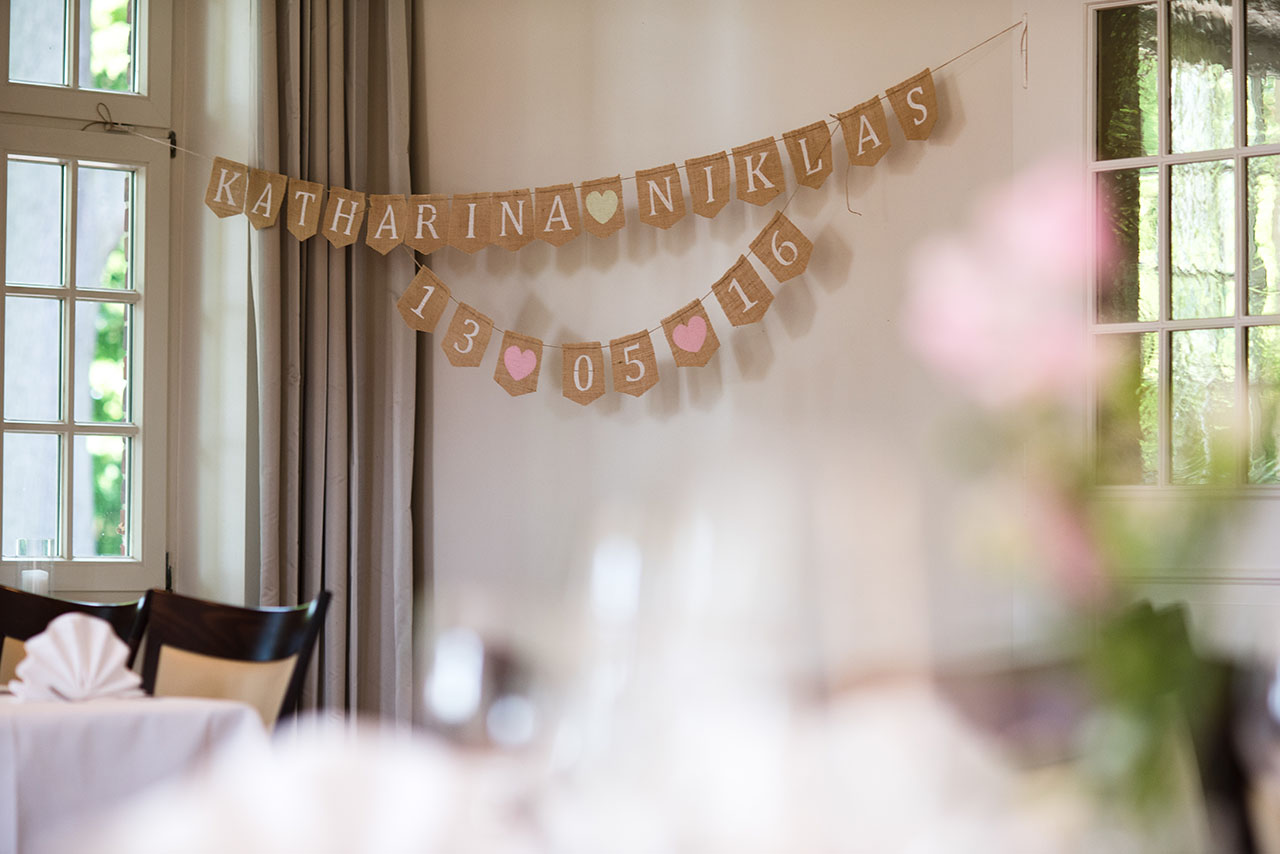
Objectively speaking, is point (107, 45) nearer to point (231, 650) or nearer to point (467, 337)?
point (467, 337)

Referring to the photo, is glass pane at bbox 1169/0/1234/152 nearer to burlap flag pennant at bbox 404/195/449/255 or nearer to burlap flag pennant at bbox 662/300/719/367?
burlap flag pennant at bbox 662/300/719/367

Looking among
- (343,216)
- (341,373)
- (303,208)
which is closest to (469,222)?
(343,216)

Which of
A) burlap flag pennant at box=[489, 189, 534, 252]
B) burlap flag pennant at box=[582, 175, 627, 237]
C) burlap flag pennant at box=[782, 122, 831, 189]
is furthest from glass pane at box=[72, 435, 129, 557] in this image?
burlap flag pennant at box=[782, 122, 831, 189]

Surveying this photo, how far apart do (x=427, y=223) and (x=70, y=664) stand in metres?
1.66

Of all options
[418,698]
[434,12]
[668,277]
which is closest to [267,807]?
[418,698]

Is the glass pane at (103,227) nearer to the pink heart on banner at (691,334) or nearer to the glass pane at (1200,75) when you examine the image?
the pink heart on banner at (691,334)

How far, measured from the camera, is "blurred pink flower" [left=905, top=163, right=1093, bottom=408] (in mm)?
2504

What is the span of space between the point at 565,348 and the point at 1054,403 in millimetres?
2707

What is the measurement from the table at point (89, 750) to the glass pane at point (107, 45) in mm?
2113

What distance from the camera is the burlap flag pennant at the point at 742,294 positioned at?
2814 millimetres

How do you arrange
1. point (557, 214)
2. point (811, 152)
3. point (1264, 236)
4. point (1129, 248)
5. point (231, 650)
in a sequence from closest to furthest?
point (231, 650), point (1264, 236), point (1129, 248), point (811, 152), point (557, 214)

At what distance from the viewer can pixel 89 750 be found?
1608 mm

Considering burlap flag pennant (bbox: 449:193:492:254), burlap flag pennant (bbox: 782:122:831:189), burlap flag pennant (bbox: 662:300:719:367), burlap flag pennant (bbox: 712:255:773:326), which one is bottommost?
burlap flag pennant (bbox: 662:300:719:367)

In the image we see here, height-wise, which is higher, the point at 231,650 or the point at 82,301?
the point at 82,301
